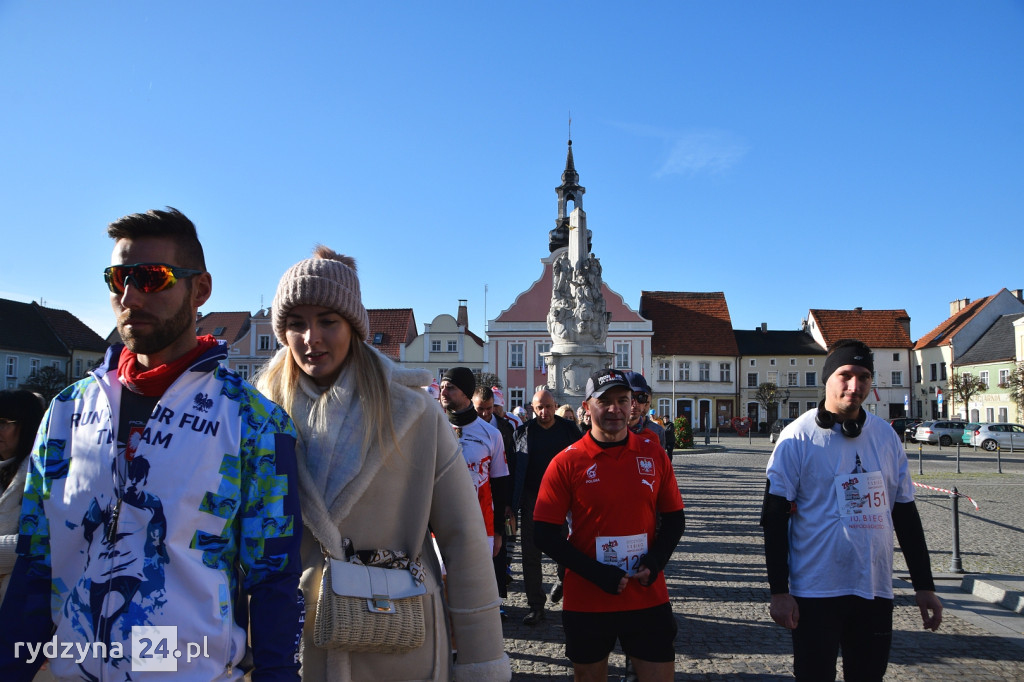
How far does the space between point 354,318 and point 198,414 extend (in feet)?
2.26

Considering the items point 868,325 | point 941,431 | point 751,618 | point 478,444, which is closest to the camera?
point 478,444

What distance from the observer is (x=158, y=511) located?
1.78 metres

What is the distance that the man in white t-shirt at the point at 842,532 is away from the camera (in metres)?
3.57

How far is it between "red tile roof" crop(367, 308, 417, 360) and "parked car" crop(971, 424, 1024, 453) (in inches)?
1537

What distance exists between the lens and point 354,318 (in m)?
2.46

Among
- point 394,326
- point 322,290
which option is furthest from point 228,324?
point 322,290

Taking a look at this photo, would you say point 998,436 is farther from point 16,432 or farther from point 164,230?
point 164,230

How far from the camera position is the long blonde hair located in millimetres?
2246

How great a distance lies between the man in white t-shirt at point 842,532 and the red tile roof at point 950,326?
62.9m

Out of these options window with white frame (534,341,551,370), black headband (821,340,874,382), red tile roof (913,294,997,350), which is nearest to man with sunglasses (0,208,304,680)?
black headband (821,340,874,382)

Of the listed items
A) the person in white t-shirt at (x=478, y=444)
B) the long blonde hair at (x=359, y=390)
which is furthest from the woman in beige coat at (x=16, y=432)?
the person in white t-shirt at (x=478, y=444)

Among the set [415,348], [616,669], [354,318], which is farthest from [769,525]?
[415,348]

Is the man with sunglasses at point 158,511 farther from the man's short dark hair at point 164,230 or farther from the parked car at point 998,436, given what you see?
the parked car at point 998,436

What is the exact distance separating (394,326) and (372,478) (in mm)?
59036
